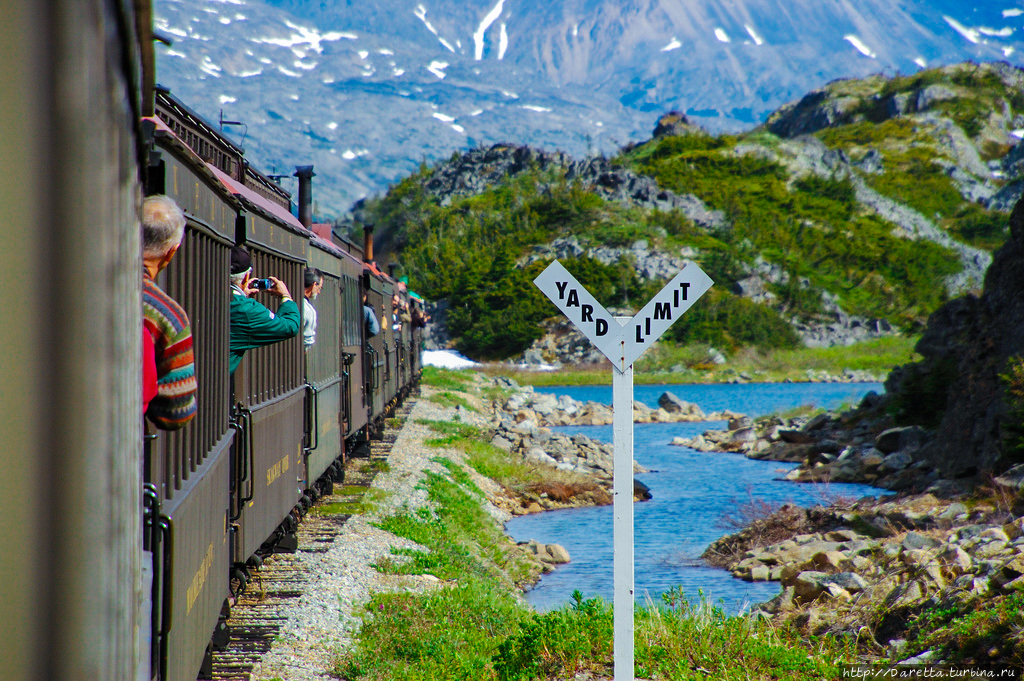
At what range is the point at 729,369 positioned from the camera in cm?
7269

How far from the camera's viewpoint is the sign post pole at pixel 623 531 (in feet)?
14.1

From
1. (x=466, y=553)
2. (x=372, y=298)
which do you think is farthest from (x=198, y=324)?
(x=372, y=298)

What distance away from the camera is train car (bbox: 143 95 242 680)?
8.25ft

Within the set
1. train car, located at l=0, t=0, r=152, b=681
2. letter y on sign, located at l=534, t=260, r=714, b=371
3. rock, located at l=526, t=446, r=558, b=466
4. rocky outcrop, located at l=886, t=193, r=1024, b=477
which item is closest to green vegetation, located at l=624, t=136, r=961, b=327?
rock, located at l=526, t=446, r=558, b=466

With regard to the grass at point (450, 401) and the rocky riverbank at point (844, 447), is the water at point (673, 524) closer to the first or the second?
the rocky riverbank at point (844, 447)

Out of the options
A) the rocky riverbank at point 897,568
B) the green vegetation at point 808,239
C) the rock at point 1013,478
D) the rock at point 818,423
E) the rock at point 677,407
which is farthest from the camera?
the green vegetation at point 808,239

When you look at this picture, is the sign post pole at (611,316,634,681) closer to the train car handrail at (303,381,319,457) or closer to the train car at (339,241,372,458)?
the train car handrail at (303,381,319,457)

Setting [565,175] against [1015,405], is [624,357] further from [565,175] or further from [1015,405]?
[565,175]

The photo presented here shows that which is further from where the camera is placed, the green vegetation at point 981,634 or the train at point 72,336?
the green vegetation at point 981,634

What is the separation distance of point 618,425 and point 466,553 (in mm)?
5657

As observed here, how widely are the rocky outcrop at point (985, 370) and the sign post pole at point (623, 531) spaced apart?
449 inches

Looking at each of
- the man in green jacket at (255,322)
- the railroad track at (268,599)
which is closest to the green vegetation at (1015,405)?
the railroad track at (268,599)

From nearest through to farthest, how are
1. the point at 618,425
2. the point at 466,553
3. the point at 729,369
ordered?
the point at 618,425, the point at 466,553, the point at 729,369

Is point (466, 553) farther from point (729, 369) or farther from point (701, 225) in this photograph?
point (701, 225)
